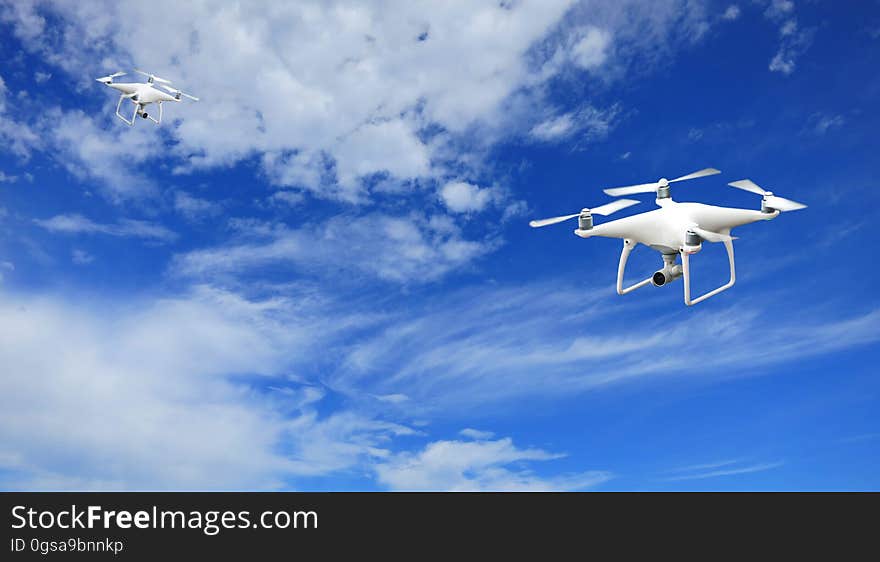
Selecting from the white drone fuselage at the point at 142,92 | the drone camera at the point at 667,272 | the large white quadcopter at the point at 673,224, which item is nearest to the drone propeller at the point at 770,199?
the large white quadcopter at the point at 673,224

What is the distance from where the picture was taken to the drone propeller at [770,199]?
1441 cm

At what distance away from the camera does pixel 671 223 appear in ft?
49.9

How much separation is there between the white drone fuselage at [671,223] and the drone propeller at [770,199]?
0.55 ft

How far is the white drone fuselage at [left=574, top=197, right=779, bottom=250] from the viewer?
14750 millimetres

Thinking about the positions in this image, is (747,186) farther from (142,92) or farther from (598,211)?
(142,92)

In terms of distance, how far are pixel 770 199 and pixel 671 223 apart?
1925mm

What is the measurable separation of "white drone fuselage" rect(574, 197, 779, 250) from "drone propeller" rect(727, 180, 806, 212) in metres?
0.17

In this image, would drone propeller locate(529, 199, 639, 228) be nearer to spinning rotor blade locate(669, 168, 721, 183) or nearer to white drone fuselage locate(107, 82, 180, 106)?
spinning rotor blade locate(669, 168, 721, 183)

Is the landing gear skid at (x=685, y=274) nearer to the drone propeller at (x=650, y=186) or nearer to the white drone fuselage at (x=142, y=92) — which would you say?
the drone propeller at (x=650, y=186)
